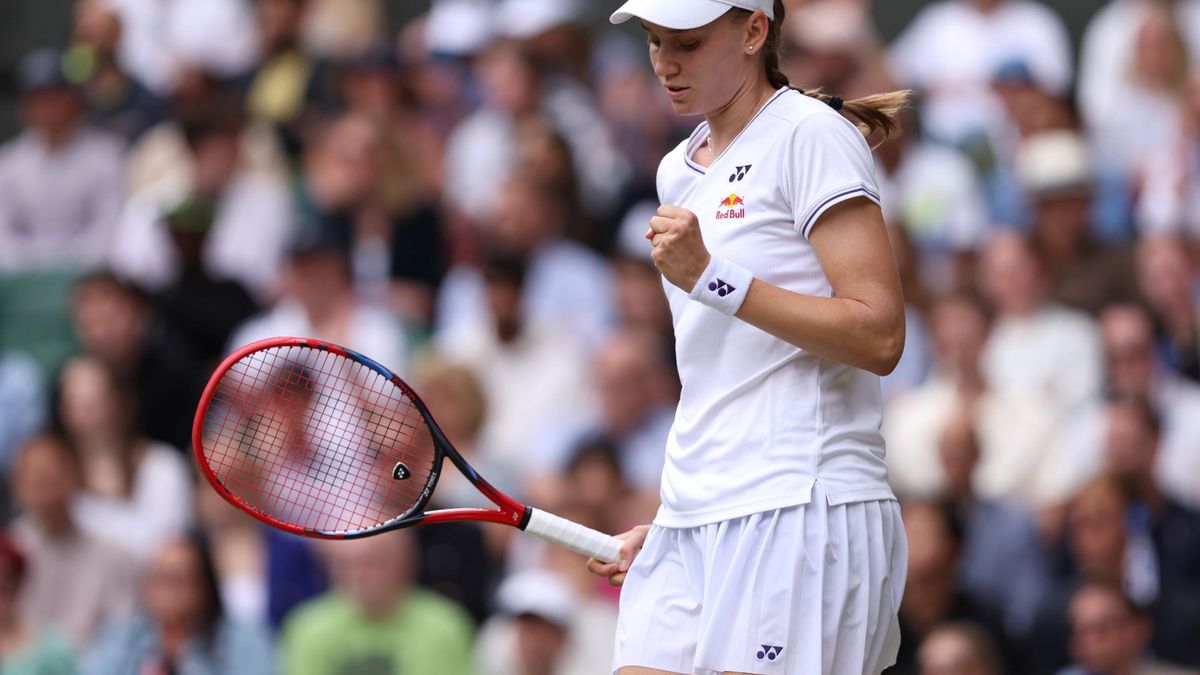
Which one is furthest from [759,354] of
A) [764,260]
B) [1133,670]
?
[1133,670]

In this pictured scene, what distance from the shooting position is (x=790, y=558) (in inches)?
137

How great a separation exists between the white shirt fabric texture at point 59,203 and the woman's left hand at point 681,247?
7.15 m

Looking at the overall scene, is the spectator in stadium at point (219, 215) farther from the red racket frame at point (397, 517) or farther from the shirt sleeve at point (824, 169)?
the shirt sleeve at point (824, 169)

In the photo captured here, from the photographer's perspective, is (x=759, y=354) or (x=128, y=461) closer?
(x=759, y=354)

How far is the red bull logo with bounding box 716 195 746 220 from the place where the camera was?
3.56 m

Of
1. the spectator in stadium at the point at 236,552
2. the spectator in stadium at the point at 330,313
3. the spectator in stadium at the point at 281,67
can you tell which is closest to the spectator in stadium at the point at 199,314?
the spectator in stadium at the point at 330,313

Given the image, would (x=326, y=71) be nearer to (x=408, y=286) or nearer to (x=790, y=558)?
(x=408, y=286)

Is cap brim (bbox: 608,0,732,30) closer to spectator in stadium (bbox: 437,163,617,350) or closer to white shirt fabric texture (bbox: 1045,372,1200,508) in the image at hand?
white shirt fabric texture (bbox: 1045,372,1200,508)

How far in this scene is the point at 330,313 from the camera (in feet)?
27.4

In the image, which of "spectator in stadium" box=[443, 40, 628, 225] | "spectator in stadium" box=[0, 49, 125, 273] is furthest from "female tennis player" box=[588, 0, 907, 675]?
"spectator in stadium" box=[0, 49, 125, 273]

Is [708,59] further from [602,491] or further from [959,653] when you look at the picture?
[602,491]

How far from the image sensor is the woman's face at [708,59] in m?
3.60

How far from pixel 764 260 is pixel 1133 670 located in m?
3.46

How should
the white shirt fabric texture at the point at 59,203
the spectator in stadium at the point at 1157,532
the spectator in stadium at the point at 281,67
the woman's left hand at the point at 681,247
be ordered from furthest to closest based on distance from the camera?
1. the spectator in stadium at the point at 281,67
2. the white shirt fabric texture at the point at 59,203
3. the spectator in stadium at the point at 1157,532
4. the woman's left hand at the point at 681,247
